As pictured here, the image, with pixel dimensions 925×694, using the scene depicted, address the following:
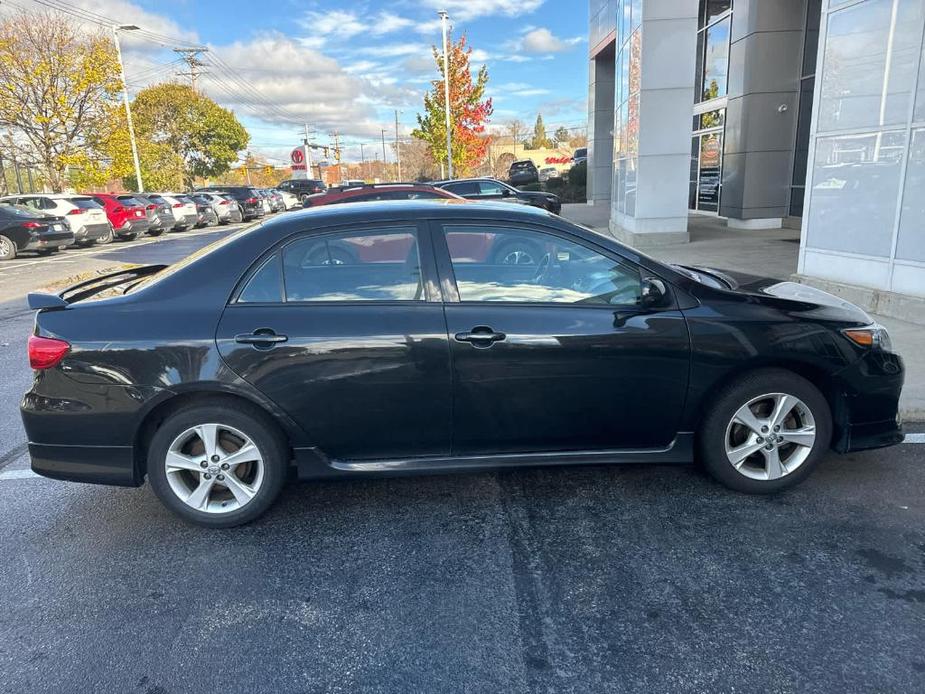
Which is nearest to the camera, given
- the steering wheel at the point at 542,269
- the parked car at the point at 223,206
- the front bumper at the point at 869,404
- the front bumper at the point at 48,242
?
the steering wheel at the point at 542,269

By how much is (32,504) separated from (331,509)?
71.3 inches

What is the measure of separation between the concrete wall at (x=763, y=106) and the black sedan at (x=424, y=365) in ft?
47.5

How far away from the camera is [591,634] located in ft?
8.54

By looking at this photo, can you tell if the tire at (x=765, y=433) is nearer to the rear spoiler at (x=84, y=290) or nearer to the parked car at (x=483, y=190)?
the rear spoiler at (x=84, y=290)

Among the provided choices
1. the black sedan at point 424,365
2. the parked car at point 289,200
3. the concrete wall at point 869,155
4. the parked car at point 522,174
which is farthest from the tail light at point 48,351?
the parked car at point 522,174

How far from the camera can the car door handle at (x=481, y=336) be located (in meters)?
3.30

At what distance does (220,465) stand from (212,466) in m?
0.04

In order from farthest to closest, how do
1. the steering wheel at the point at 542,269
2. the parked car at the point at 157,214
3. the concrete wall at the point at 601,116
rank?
1. the concrete wall at the point at 601,116
2. the parked car at the point at 157,214
3. the steering wheel at the point at 542,269

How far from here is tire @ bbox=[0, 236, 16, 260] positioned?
1695 centimetres

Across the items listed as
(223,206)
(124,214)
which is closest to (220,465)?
(124,214)

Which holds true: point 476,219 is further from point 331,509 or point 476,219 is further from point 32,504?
point 32,504

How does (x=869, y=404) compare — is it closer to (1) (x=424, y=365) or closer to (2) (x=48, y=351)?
(1) (x=424, y=365)

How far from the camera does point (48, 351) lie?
10.7 ft

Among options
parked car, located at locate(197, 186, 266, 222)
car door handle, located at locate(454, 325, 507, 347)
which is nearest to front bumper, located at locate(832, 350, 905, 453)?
car door handle, located at locate(454, 325, 507, 347)
